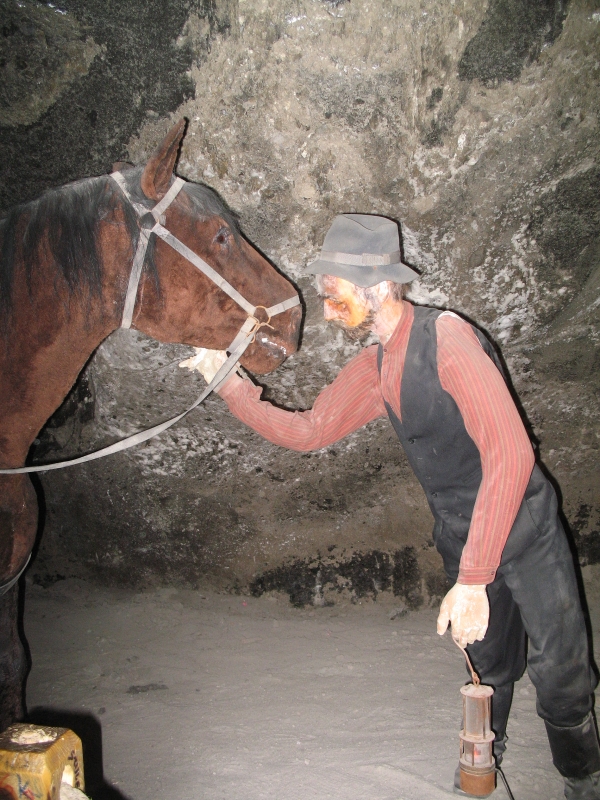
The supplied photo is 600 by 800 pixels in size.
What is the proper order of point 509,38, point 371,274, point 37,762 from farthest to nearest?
point 509,38 → point 371,274 → point 37,762

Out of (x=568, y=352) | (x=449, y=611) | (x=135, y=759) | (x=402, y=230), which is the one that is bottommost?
(x=135, y=759)

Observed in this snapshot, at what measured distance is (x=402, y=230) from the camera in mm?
2578

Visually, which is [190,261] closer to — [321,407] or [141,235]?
[141,235]

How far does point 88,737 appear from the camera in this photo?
8.21ft

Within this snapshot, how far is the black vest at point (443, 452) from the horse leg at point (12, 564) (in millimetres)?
1364

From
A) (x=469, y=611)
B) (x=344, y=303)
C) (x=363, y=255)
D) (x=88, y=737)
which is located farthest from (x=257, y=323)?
(x=88, y=737)

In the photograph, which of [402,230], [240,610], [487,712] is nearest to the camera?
[487,712]

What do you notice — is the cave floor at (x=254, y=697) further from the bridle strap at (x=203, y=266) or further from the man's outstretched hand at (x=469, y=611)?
the bridle strap at (x=203, y=266)

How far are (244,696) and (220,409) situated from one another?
4.76 feet

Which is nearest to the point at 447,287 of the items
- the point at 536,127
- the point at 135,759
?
the point at 536,127

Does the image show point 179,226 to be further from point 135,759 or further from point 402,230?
point 135,759

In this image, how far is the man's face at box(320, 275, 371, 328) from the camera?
66.6 inches

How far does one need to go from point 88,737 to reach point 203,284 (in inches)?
82.7

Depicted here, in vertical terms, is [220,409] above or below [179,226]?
below
